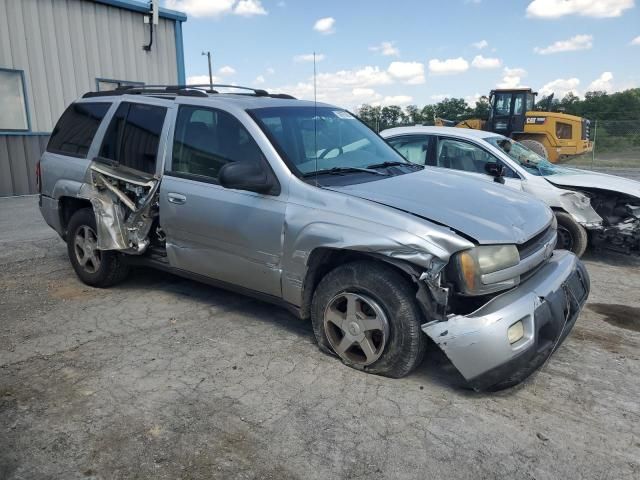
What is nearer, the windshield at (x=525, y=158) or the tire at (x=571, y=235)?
the tire at (x=571, y=235)

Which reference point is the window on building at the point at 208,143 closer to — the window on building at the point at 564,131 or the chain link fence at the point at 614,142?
the window on building at the point at 564,131

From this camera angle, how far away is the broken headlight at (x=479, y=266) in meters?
3.02

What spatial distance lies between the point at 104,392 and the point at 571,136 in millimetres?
18844

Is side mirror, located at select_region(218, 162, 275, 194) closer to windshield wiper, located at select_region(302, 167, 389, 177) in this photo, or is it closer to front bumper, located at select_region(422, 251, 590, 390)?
windshield wiper, located at select_region(302, 167, 389, 177)

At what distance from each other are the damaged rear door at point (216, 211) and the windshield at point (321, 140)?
0.22 meters

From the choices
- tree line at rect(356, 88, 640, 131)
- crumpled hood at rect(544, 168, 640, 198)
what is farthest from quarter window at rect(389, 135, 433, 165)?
tree line at rect(356, 88, 640, 131)

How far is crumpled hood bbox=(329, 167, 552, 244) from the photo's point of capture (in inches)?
127

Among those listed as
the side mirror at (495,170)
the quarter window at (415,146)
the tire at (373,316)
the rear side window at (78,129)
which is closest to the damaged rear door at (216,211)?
the tire at (373,316)

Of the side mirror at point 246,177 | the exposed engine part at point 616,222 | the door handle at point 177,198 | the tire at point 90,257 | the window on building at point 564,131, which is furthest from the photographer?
the window on building at point 564,131

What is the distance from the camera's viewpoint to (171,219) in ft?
14.3

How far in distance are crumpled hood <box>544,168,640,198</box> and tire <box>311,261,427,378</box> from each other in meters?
3.99

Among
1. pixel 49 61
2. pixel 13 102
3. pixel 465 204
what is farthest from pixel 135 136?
pixel 49 61

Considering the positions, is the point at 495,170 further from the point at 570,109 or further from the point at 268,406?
the point at 570,109

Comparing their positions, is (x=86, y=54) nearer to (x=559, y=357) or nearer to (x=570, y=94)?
(x=559, y=357)
